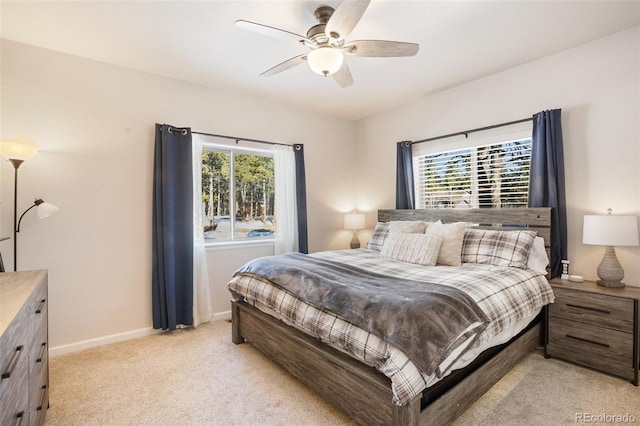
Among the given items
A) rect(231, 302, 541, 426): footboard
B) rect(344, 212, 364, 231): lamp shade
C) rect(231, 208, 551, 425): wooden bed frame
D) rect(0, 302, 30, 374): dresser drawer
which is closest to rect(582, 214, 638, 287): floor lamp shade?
rect(231, 208, 551, 425): wooden bed frame

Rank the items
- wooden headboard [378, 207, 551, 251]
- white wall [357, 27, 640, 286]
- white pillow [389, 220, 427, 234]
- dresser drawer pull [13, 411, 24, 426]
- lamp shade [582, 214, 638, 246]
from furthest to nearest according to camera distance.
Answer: white pillow [389, 220, 427, 234] → wooden headboard [378, 207, 551, 251] → white wall [357, 27, 640, 286] → lamp shade [582, 214, 638, 246] → dresser drawer pull [13, 411, 24, 426]

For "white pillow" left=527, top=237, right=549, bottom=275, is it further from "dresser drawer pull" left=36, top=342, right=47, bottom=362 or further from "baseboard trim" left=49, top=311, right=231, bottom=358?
"baseboard trim" left=49, top=311, right=231, bottom=358

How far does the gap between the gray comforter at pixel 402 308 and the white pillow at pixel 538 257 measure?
3.91ft

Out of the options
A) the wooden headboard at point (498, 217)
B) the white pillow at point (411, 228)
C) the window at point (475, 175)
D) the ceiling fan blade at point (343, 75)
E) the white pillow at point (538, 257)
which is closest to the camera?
the ceiling fan blade at point (343, 75)

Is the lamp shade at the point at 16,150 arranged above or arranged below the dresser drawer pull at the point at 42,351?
above

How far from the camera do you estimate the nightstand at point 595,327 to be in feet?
6.91

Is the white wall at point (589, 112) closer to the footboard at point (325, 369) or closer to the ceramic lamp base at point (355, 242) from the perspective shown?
the ceramic lamp base at point (355, 242)

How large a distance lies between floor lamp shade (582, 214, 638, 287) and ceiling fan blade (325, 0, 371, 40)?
7.56 ft

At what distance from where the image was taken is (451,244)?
2.78 metres

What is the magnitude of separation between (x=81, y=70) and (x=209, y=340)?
2742 mm

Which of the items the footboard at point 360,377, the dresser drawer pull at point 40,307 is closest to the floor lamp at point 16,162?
the dresser drawer pull at point 40,307

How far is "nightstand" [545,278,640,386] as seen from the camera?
211 centimetres

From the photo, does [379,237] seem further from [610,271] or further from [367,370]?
[367,370]

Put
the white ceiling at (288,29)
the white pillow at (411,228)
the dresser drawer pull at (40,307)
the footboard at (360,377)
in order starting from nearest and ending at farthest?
the footboard at (360,377) → the dresser drawer pull at (40,307) → the white ceiling at (288,29) → the white pillow at (411,228)
